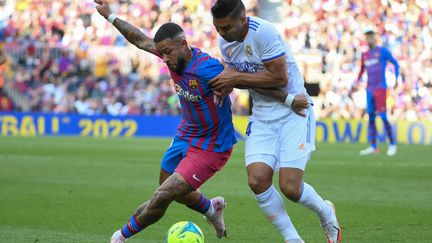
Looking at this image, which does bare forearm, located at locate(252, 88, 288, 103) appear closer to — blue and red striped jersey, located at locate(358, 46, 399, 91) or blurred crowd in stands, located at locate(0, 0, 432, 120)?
blue and red striped jersey, located at locate(358, 46, 399, 91)

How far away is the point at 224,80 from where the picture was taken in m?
7.14

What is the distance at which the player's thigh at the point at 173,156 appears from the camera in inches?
301

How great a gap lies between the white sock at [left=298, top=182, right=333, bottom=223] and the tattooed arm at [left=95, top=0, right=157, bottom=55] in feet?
6.22

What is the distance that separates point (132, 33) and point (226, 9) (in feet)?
5.01

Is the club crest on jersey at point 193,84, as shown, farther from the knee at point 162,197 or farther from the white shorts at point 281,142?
the knee at point 162,197

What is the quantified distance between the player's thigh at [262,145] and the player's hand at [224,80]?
476 millimetres

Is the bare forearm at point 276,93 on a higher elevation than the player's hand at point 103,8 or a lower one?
lower

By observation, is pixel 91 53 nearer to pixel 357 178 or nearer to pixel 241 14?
pixel 357 178

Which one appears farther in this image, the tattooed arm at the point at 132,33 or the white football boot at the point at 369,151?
the white football boot at the point at 369,151

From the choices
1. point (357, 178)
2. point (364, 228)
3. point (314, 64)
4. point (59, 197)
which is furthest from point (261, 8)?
point (364, 228)

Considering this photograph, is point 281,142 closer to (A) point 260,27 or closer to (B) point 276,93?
(B) point 276,93

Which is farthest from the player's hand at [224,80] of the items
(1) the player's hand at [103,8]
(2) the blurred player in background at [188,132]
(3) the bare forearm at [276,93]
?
(1) the player's hand at [103,8]

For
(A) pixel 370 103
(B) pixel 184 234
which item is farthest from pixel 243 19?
(A) pixel 370 103

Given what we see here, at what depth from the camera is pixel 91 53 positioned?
32000 mm
